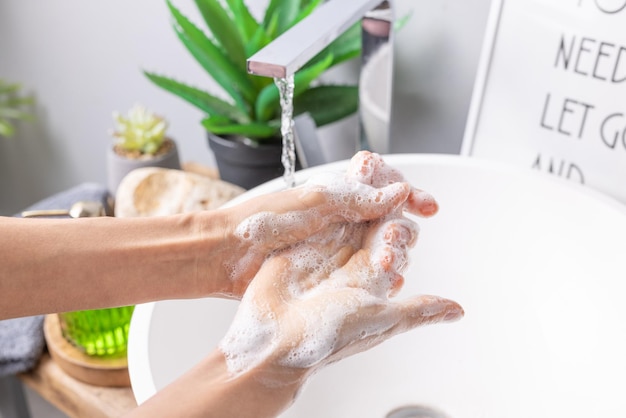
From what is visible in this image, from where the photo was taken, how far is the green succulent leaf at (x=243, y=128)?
33.4 inches

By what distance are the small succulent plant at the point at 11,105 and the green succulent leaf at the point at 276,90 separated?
768 mm

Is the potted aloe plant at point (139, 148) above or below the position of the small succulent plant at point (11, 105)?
above

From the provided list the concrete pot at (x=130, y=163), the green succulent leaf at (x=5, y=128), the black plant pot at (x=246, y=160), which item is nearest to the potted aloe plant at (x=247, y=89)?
the black plant pot at (x=246, y=160)

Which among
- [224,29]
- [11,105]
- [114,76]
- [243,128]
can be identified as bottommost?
[11,105]

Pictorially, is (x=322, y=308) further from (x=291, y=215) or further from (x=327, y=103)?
(x=327, y=103)

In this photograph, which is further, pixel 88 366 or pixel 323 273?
pixel 88 366

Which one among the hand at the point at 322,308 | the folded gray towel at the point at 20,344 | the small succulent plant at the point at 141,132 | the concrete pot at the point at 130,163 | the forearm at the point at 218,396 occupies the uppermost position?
the hand at the point at 322,308

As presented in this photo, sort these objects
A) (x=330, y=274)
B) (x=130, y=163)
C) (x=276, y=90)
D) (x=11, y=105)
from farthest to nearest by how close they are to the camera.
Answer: (x=11, y=105), (x=130, y=163), (x=276, y=90), (x=330, y=274)

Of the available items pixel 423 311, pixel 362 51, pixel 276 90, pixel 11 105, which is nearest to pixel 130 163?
pixel 276 90

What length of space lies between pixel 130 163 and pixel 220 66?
22 centimetres

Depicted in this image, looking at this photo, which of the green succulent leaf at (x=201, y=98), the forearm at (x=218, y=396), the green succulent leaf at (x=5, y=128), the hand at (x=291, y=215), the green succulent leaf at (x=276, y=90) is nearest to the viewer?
the forearm at (x=218, y=396)

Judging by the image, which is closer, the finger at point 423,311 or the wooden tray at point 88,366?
the finger at point 423,311

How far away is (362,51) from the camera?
767 millimetres

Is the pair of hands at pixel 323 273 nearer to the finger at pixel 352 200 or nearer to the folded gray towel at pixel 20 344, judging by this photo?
the finger at pixel 352 200
